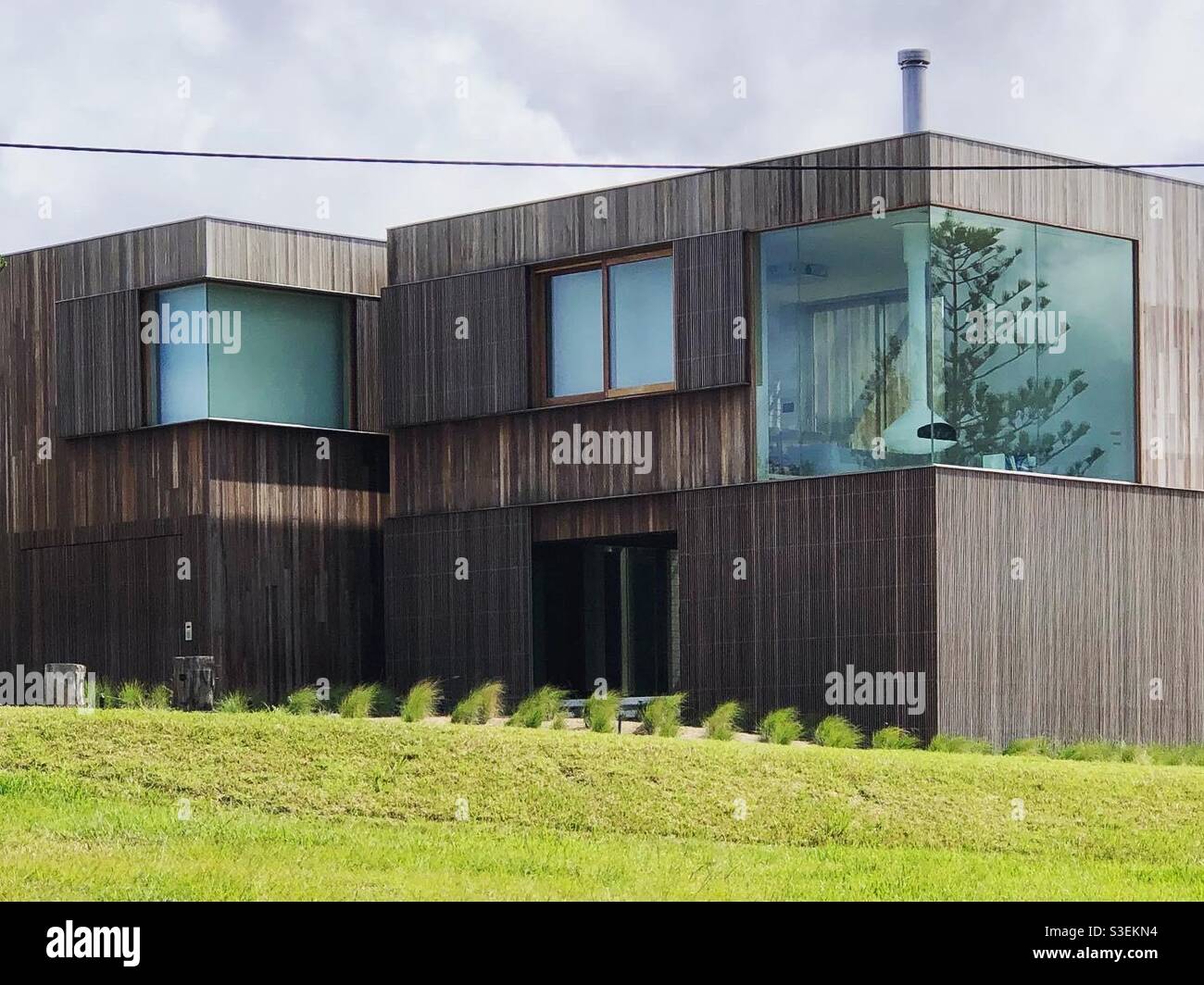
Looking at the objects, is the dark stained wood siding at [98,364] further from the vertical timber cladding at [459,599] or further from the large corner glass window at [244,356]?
the vertical timber cladding at [459,599]

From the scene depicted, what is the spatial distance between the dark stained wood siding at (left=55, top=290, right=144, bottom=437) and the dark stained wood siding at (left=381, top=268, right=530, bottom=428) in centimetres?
299

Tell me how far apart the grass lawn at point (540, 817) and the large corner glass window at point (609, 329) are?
19.7 ft

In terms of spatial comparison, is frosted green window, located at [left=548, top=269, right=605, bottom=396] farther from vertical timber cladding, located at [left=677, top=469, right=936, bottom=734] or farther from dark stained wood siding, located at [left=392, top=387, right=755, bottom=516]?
vertical timber cladding, located at [left=677, top=469, right=936, bottom=734]

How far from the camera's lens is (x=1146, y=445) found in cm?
2312

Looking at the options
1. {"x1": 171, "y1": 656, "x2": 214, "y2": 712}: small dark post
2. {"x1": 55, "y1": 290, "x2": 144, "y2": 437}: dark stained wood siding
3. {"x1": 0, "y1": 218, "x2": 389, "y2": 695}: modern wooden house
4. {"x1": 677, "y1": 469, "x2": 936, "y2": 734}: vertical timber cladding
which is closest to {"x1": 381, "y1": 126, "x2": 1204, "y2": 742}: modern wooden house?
{"x1": 677, "y1": 469, "x2": 936, "y2": 734}: vertical timber cladding

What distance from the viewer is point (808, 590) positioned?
72.2 ft

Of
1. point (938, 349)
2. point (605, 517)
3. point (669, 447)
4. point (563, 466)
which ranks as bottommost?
point (605, 517)

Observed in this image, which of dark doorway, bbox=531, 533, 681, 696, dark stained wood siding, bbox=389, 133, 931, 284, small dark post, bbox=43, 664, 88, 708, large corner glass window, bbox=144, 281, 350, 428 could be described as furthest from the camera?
large corner glass window, bbox=144, 281, 350, 428

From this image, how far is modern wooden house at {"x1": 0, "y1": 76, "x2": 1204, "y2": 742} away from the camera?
21672mm

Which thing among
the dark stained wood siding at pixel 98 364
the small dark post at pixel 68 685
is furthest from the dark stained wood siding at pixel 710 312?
the small dark post at pixel 68 685

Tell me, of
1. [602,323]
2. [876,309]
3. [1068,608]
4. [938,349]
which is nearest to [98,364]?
[602,323]

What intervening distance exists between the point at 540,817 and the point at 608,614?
9.67m

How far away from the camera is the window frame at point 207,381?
2545cm

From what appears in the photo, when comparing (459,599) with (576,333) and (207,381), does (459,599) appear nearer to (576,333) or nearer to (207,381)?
(576,333)
